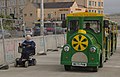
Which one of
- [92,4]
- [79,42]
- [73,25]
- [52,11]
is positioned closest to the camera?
[79,42]

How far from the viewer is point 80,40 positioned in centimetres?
1425

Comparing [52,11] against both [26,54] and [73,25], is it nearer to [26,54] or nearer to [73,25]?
[26,54]

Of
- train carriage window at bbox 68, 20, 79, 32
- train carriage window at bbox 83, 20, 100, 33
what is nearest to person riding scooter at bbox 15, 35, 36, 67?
train carriage window at bbox 68, 20, 79, 32

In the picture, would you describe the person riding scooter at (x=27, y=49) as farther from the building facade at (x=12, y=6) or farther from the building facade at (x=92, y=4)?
the building facade at (x=92, y=4)

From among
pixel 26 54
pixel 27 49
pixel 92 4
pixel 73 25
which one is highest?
pixel 92 4

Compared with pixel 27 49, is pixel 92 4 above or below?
above

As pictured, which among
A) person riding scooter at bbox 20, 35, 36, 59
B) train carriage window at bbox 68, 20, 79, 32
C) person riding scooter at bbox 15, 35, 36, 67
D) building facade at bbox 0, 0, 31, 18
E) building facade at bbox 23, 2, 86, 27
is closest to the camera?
train carriage window at bbox 68, 20, 79, 32

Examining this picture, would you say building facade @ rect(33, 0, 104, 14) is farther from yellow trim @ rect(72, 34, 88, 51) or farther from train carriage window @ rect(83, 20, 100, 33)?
yellow trim @ rect(72, 34, 88, 51)

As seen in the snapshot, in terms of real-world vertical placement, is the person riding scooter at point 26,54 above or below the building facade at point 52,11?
below

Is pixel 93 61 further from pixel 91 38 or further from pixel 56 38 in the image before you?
pixel 56 38

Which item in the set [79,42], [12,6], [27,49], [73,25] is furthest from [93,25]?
[12,6]

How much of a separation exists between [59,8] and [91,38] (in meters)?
93.9

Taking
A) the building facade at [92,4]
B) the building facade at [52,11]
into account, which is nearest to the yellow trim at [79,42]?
the building facade at [52,11]

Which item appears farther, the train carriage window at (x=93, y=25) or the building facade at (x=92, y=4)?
the building facade at (x=92, y=4)
